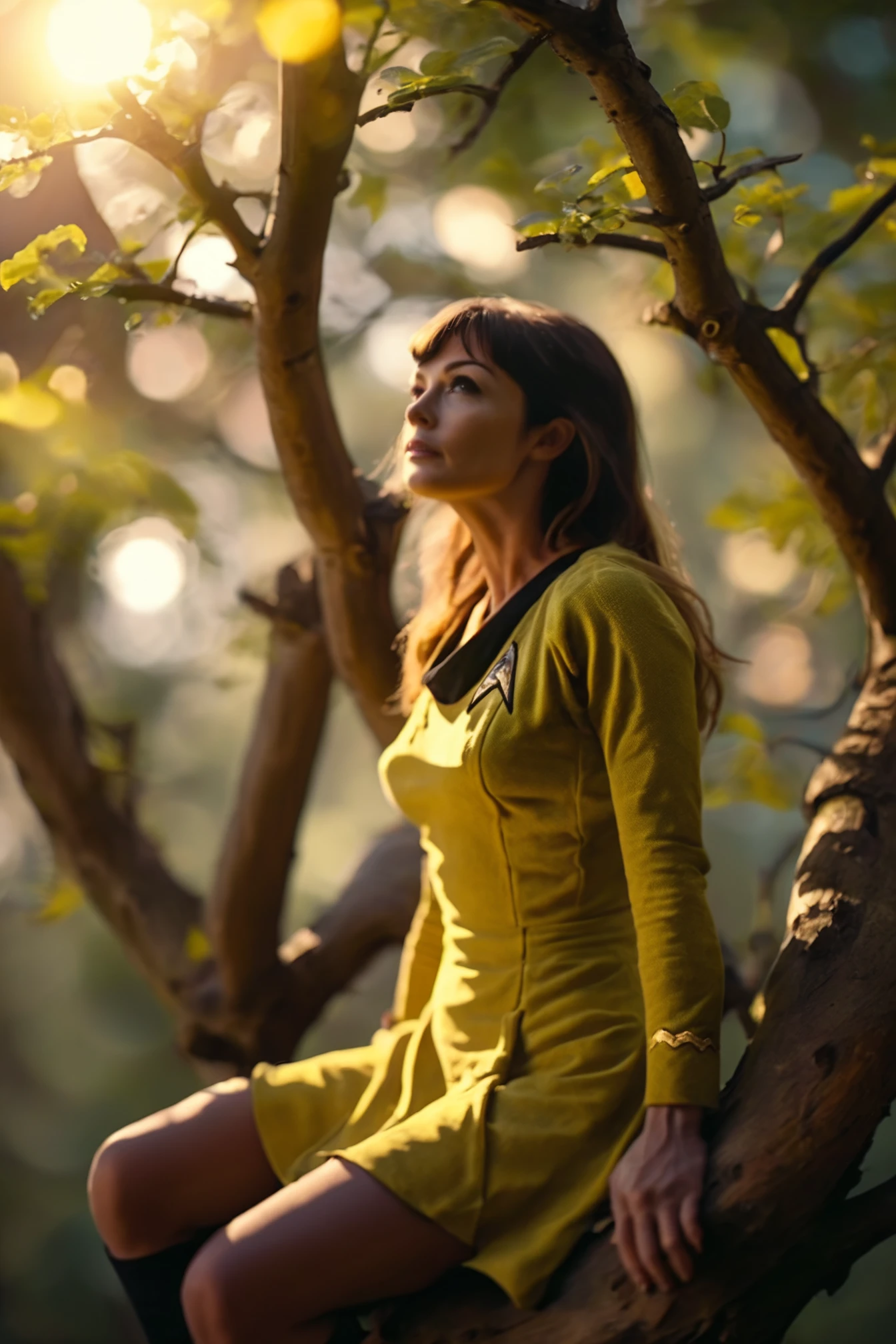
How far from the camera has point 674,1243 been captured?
112 cm

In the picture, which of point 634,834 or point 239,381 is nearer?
point 634,834

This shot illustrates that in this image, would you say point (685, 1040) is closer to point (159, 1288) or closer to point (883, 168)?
point (159, 1288)

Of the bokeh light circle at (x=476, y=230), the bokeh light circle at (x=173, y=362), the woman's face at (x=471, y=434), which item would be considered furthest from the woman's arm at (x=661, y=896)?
the bokeh light circle at (x=173, y=362)

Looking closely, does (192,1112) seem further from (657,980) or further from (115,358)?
(115,358)

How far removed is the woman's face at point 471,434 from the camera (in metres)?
1.47

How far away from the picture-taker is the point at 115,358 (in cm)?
254

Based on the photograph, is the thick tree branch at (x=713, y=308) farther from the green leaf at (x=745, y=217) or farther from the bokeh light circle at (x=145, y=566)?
the bokeh light circle at (x=145, y=566)

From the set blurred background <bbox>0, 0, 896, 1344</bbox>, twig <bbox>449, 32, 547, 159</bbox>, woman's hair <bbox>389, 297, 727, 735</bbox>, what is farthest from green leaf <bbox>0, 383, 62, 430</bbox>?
twig <bbox>449, 32, 547, 159</bbox>

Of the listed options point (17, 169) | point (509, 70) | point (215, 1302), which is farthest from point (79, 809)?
point (509, 70)

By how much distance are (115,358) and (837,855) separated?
6.01 feet

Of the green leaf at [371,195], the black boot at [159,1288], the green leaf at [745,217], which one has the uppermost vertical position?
the green leaf at [371,195]

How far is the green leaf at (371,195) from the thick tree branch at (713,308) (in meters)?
0.75

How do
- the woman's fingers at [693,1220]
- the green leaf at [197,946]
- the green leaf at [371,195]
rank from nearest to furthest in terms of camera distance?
1. the woman's fingers at [693,1220]
2. the green leaf at [371,195]
3. the green leaf at [197,946]

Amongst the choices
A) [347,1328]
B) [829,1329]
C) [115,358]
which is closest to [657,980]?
[347,1328]
